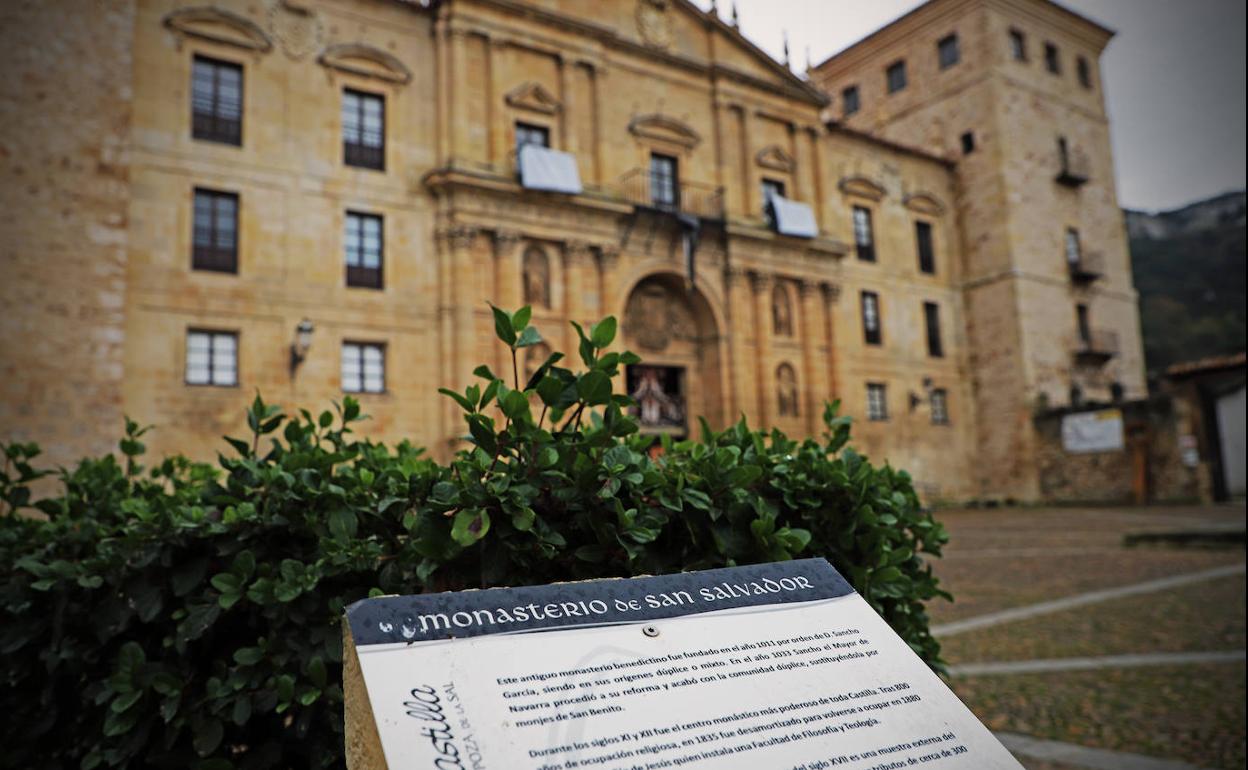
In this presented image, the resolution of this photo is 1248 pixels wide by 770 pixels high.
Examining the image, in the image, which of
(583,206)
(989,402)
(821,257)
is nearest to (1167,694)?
(583,206)

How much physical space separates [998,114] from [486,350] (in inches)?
951

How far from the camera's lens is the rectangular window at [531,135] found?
22.8m

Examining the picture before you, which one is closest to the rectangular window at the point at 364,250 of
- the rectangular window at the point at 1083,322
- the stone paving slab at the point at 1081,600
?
the stone paving slab at the point at 1081,600

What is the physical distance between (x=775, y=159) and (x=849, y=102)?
14.4 meters

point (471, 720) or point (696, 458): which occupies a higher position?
point (696, 458)

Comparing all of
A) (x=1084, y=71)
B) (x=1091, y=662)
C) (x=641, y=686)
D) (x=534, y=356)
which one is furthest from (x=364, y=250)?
(x=1084, y=71)

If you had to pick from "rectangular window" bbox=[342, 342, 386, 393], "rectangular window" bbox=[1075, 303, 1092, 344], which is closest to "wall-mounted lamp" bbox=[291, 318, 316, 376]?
"rectangular window" bbox=[342, 342, 386, 393]

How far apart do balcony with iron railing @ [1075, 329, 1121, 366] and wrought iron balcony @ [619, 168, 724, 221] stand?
1817cm

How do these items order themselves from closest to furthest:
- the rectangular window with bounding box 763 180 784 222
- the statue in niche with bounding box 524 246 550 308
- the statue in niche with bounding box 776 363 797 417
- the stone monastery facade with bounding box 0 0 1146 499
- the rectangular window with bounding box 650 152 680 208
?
the stone monastery facade with bounding box 0 0 1146 499 < the statue in niche with bounding box 524 246 550 308 < the rectangular window with bounding box 650 152 680 208 < the statue in niche with bounding box 776 363 797 417 < the rectangular window with bounding box 763 180 784 222

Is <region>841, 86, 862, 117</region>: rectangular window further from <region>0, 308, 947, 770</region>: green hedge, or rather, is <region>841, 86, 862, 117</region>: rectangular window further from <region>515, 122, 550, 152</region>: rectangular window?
<region>0, 308, 947, 770</region>: green hedge

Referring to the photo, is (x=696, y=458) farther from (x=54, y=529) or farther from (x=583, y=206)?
(x=583, y=206)

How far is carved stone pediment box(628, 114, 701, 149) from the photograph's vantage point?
81.6ft

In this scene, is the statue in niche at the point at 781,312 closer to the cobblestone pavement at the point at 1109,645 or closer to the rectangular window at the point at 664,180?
the rectangular window at the point at 664,180

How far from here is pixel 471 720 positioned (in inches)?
51.8
